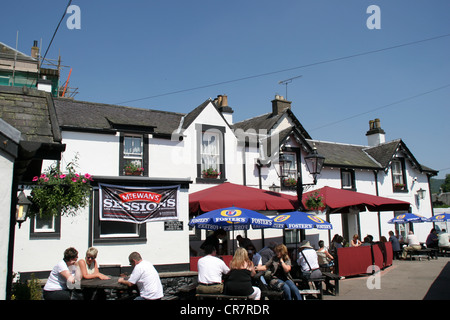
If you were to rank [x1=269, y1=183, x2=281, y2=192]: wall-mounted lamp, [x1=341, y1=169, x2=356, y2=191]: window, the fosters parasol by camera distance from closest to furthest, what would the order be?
the fosters parasol → [x1=269, y1=183, x2=281, y2=192]: wall-mounted lamp → [x1=341, y1=169, x2=356, y2=191]: window

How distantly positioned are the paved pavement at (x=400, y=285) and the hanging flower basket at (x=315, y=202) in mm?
2646

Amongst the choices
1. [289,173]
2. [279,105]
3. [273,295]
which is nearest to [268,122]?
[279,105]

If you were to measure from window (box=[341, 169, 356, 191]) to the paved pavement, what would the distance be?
670 centimetres

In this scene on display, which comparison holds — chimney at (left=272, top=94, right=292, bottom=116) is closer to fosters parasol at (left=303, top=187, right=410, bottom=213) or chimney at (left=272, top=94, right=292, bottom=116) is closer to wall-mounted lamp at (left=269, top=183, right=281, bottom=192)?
wall-mounted lamp at (left=269, top=183, right=281, bottom=192)

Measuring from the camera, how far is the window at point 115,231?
1120 cm

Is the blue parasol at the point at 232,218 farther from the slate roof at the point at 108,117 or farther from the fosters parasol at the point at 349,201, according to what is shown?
the slate roof at the point at 108,117

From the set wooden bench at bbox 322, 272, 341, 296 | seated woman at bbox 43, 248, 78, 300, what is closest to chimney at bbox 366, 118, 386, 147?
wooden bench at bbox 322, 272, 341, 296

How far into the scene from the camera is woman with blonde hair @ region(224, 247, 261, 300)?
7613 mm

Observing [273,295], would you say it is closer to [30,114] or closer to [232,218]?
[232,218]

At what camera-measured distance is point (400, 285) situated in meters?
12.0

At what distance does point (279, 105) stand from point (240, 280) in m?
15.5
